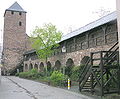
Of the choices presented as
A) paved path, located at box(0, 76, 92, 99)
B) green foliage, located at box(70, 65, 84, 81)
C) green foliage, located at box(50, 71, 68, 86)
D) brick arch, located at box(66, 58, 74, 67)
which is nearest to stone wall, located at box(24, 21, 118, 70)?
brick arch, located at box(66, 58, 74, 67)

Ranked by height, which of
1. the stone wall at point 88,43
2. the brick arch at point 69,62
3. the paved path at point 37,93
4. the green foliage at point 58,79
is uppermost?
the stone wall at point 88,43

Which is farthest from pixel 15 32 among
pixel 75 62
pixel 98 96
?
pixel 98 96

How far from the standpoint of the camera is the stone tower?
1914 inches

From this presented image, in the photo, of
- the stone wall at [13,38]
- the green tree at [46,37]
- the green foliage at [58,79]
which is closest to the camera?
the green foliage at [58,79]

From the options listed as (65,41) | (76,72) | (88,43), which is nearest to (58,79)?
(76,72)

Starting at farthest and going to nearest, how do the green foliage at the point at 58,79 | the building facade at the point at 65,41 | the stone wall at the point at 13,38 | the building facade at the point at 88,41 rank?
the stone wall at the point at 13,38, the building facade at the point at 65,41, the building facade at the point at 88,41, the green foliage at the point at 58,79

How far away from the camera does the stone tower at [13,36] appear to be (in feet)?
160

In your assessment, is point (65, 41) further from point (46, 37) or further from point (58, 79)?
point (58, 79)

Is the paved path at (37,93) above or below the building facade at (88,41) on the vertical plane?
below

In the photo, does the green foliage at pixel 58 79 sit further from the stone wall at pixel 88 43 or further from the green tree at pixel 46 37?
the green tree at pixel 46 37

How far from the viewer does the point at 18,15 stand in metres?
51.4

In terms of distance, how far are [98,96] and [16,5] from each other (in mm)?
48487

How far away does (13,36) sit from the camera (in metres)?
50.1

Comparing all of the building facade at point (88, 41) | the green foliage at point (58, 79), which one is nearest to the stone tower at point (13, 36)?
the building facade at point (88, 41)
